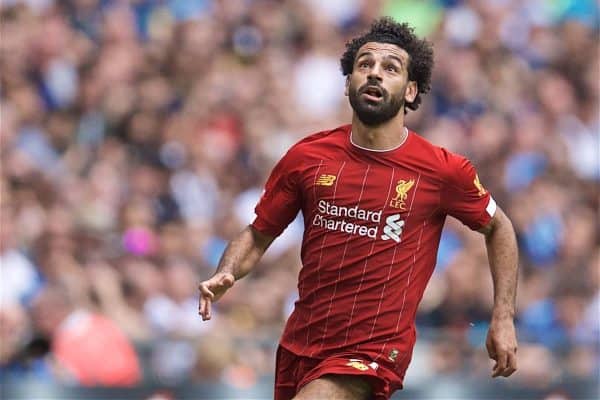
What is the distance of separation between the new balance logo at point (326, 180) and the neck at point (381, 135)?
0.21 meters

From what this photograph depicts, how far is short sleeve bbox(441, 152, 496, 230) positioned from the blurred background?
357 cm

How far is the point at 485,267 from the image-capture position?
1187cm

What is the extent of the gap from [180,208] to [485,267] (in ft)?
8.40

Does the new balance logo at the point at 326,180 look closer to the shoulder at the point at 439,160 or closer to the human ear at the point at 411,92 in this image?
the shoulder at the point at 439,160

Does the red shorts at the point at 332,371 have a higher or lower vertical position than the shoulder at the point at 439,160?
lower

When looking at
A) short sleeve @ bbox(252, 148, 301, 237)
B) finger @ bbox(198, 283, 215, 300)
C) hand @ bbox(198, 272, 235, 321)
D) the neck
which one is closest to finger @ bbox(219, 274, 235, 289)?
hand @ bbox(198, 272, 235, 321)

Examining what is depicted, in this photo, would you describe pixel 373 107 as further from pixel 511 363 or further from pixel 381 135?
pixel 511 363

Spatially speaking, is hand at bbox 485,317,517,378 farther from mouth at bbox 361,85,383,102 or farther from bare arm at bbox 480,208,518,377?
mouth at bbox 361,85,383,102

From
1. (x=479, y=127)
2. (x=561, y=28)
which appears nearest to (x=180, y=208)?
(x=479, y=127)

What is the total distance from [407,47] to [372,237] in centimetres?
95

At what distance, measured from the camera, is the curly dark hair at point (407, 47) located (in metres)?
6.86

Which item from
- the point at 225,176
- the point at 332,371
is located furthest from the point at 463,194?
the point at 225,176

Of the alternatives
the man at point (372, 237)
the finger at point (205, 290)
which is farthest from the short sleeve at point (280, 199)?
the finger at point (205, 290)

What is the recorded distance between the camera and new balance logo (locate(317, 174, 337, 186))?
22.0 ft
